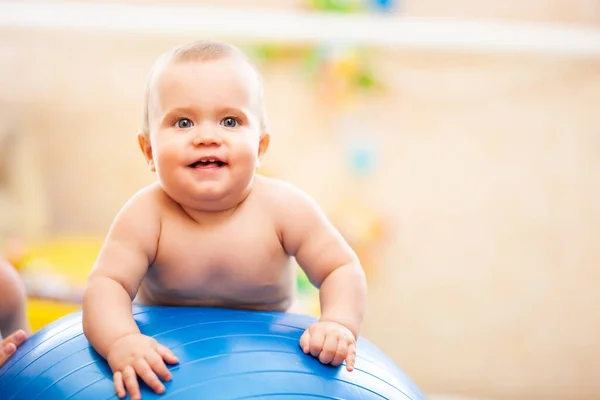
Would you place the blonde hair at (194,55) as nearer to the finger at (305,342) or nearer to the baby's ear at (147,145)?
the baby's ear at (147,145)

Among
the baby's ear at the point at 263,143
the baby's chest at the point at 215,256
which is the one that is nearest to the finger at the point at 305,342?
the baby's chest at the point at 215,256

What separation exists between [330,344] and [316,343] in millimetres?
16

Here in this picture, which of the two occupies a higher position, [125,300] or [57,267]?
[57,267]

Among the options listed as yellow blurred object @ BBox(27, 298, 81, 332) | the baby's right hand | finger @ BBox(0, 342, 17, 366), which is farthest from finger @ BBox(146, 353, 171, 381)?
yellow blurred object @ BBox(27, 298, 81, 332)

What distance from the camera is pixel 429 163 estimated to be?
97.8 inches

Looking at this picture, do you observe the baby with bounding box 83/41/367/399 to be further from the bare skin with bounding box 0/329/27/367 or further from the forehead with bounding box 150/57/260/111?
the bare skin with bounding box 0/329/27/367

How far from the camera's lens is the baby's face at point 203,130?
853 millimetres

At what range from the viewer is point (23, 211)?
2.23 metres

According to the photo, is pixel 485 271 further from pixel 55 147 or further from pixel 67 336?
pixel 67 336

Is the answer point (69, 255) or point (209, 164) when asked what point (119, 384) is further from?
point (69, 255)

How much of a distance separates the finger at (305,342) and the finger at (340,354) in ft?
0.11

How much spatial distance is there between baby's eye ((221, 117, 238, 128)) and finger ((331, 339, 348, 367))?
11.8 inches

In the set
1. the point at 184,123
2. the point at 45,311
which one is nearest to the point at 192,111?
the point at 184,123

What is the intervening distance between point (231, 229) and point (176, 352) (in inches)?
7.9
